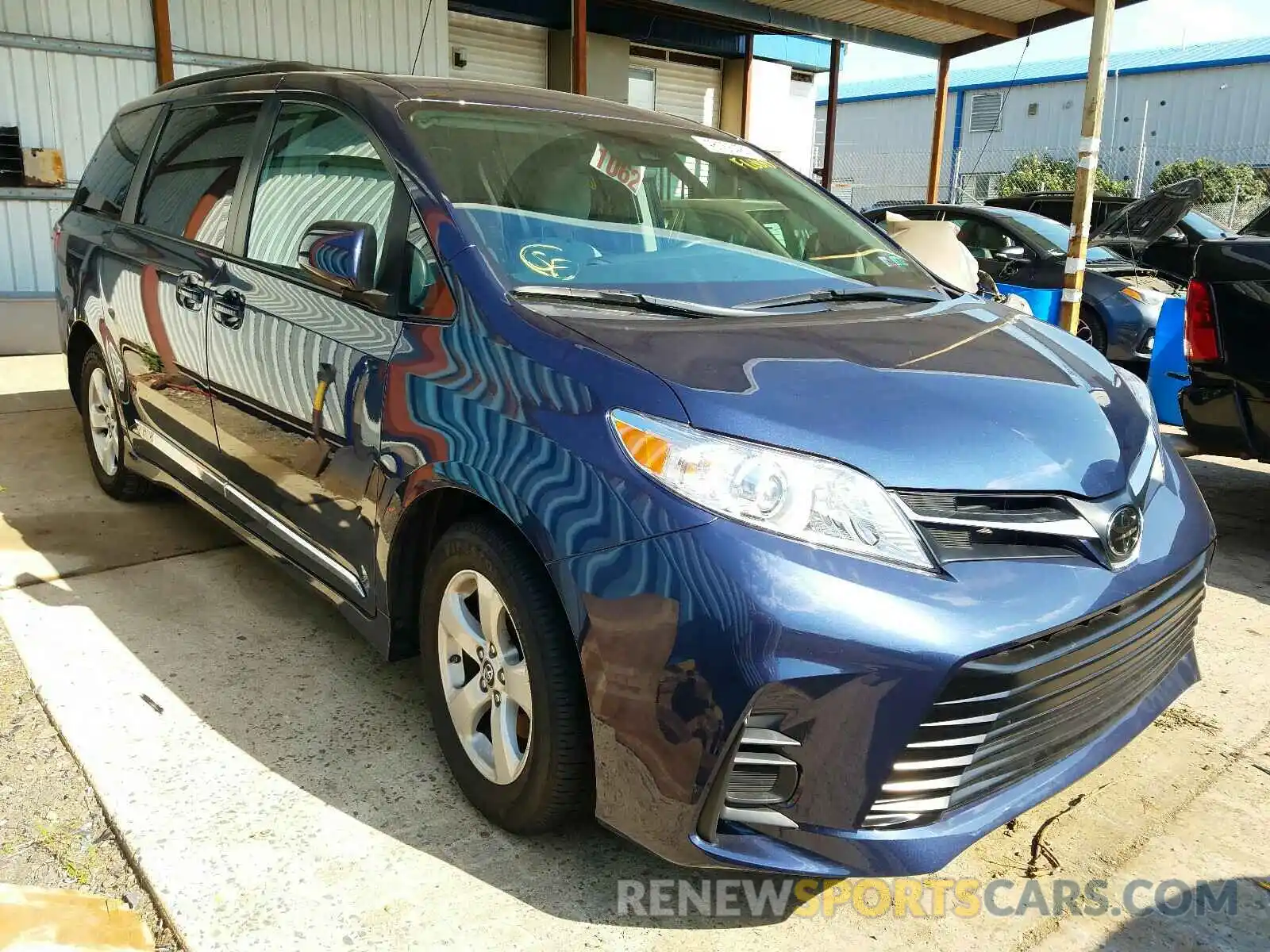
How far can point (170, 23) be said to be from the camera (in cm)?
855

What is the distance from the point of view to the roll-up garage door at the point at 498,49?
11.2 metres

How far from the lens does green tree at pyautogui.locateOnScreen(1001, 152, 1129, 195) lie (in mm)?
25547

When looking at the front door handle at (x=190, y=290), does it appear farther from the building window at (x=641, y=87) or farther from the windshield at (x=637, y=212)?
the building window at (x=641, y=87)

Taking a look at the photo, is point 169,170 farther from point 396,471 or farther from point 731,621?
point 731,621

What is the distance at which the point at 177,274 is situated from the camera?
11.7ft

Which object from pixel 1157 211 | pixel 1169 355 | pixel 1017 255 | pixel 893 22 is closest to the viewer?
pixel 1169 355

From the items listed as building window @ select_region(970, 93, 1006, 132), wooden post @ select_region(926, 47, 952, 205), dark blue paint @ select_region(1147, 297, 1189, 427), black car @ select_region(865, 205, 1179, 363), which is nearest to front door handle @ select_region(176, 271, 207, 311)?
dark blue paint @ select_region(1147, 297, 1189, 427)

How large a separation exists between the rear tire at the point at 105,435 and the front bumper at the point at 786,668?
320cm

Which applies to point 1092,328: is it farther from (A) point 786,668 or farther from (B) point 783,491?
(A) point 786,668

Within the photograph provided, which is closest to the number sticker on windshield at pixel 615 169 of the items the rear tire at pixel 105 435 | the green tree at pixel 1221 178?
the rear tire at pixel 105 435

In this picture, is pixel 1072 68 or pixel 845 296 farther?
pixel 1072 68

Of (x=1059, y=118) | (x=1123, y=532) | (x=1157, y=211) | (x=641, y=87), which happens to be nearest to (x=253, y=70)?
(x=1123, y=532)

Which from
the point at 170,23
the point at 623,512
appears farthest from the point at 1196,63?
the point at 623,512

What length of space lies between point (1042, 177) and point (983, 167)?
5.58 metres
